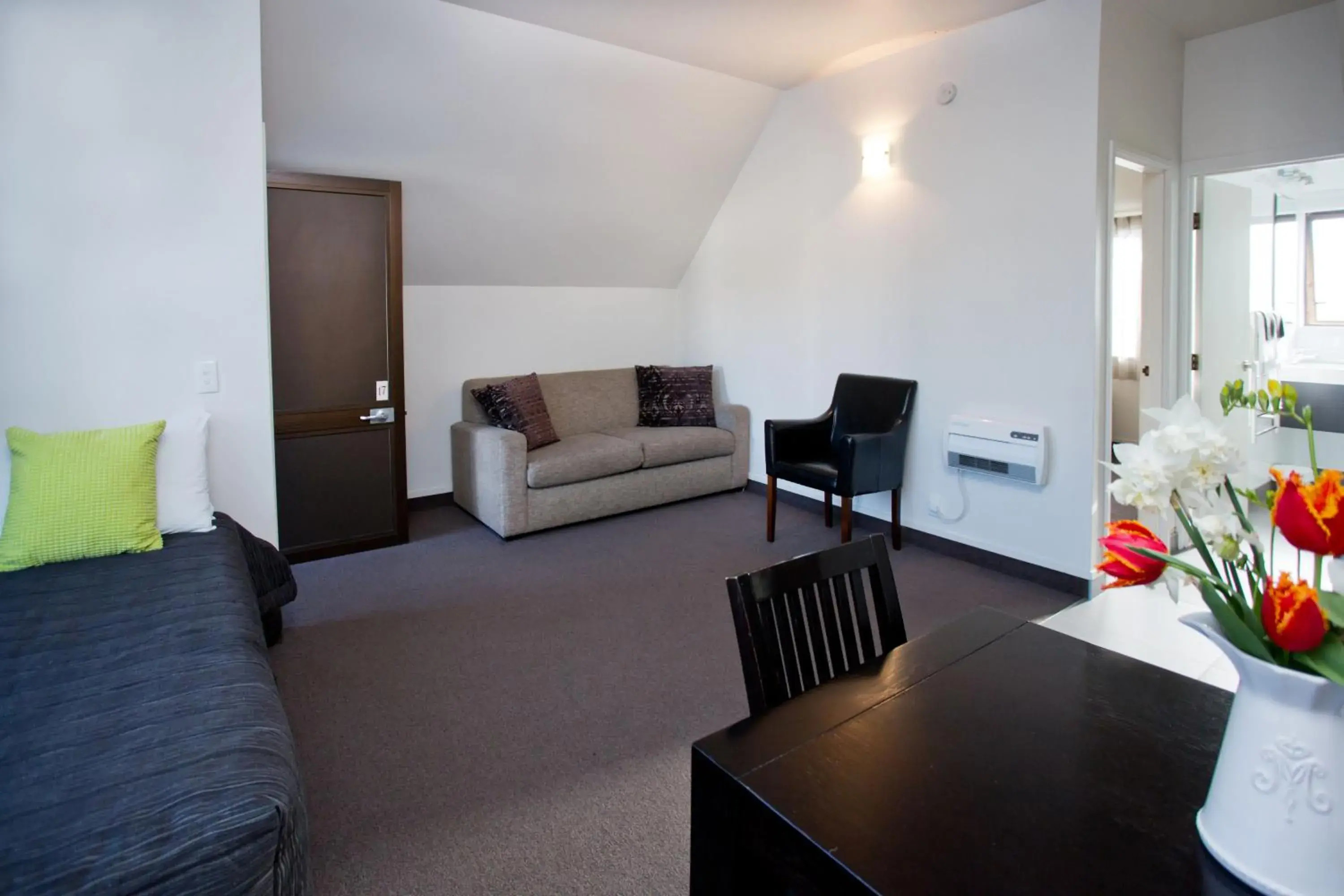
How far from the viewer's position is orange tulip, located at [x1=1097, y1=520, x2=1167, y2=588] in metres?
0.91

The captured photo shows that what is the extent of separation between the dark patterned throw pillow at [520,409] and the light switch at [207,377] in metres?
1.89

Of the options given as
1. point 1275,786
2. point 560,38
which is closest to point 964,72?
point 560,38

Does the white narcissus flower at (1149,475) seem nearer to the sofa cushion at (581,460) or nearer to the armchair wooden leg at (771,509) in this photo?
the armchair wooden leg at (771,509)

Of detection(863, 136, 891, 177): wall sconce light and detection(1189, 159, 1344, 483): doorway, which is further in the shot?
detection(863, 136, 891, 177): wall sconce light

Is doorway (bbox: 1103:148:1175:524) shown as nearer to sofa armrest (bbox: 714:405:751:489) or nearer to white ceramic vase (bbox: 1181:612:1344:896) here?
white ceramic vase (bbox: 1181:612:1344:896)

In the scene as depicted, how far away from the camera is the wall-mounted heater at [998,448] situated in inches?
146

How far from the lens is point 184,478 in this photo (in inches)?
107

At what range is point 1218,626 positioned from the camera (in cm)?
88

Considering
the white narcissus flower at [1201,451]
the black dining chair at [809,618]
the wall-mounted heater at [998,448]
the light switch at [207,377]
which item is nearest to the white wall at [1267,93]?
the wall-mounted heater at [998,448]

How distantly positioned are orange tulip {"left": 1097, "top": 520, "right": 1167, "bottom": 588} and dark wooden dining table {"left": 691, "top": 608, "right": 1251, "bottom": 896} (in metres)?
0.30

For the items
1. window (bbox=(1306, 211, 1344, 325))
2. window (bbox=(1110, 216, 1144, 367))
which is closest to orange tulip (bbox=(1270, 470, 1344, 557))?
window (bbox=(1110, 216, 1144, 367))

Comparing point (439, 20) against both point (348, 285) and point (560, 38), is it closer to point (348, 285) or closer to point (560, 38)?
point (560, 38)

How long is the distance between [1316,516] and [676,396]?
4.80 meters

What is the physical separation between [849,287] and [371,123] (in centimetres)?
280
